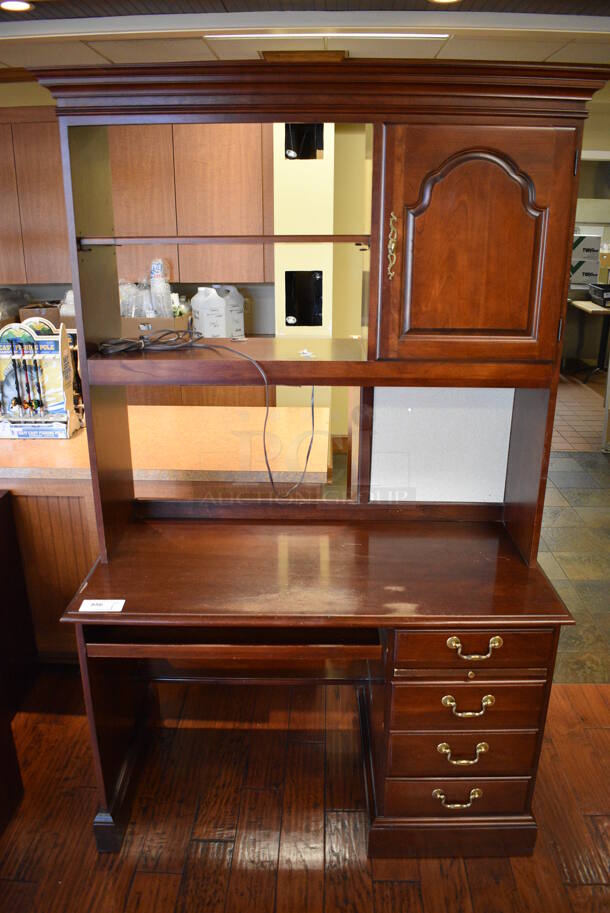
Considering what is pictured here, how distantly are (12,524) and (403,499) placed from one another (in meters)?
1.33

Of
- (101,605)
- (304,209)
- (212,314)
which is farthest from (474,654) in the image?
(304,209)

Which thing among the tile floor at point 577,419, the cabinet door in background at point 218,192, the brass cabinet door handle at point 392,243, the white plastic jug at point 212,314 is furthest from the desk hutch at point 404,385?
the tile floor at point 577,419

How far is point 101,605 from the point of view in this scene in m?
1.66

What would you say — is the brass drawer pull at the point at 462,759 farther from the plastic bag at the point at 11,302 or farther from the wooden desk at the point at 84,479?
the plastic bag at the point at 11,302

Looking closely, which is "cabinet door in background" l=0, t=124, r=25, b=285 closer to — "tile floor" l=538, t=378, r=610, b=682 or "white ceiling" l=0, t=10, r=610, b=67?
"white ceiling" l=0, t=10, r=610, b=67

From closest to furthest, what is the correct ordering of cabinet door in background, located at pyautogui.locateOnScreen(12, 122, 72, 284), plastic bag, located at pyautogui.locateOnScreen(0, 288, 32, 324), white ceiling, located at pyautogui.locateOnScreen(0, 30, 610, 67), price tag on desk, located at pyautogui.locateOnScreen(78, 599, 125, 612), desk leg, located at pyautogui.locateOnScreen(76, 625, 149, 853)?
price tag on desk, located at pyautogui.locateOnScreen(78, 599, 125, 612) → desk leg, located at pyautogui.locateOnScreen(76, 625, 149, 853) → white ceiling, located at pyautogui.locateOnScreen(0, 30, 610, 67) → cabinet door in background, located at pyautogui.locateOnScreen(12, 122, 72, 284) → plastic bag, located at pyautogui.locateOnScreen(0, 288, 32, 324)

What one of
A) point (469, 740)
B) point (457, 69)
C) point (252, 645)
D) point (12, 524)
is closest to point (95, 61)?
point (12, 524)

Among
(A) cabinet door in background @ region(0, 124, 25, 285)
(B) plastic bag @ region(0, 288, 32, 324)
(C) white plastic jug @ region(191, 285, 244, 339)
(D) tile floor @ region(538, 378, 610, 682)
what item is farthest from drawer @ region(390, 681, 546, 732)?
(A) cabinet door in background @ region(0, 124, 25, 285)

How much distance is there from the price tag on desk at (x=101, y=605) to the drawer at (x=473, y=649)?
0.68m

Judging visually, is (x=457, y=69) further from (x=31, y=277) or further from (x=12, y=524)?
(x=31, y=277)

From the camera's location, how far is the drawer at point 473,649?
5.43ft

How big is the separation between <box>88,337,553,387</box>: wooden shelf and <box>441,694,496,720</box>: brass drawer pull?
31.0 inches

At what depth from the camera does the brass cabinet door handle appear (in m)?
1.60

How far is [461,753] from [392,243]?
130cm
